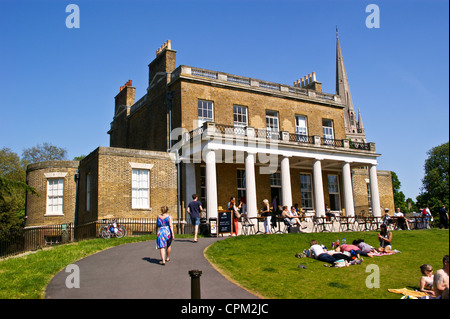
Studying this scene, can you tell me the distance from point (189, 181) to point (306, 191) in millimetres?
10116

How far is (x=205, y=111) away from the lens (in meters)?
29.5

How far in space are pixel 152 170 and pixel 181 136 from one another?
3.01 m

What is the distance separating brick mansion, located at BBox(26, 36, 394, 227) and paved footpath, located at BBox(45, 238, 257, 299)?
9.83 metres

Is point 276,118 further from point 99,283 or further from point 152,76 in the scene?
point 99,283

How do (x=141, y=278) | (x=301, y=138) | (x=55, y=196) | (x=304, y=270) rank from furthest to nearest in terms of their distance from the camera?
1. (x=301, y=138)
2. (x=55, y=196)
3. (x=304, y=270)
4. (x=141, y=278)

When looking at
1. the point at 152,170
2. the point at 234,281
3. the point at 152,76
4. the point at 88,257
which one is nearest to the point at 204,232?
the point at 152,170

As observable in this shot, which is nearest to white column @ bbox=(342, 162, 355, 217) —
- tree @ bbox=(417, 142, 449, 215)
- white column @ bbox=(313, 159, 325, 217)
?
white column @ bbox=(313, 159, 325, 217)

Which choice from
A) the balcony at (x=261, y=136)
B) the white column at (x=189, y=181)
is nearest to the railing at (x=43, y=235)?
the white column at (x=189, y=181)

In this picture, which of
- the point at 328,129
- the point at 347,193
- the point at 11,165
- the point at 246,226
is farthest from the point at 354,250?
the point at 11,165

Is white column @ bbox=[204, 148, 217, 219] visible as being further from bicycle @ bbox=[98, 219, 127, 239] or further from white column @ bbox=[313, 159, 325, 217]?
white column @ bbox=[313, 159, 325, 217]

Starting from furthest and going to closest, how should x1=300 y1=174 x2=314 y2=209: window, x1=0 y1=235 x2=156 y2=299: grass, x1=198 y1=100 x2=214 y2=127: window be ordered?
x1=300 y1=174 x2=314 y2=209: window, x1=198 y1=100 x2=214 y2=127: window, x1=0 y1=235 x2=156 y2=299: grass

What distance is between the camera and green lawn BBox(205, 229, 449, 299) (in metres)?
10.6

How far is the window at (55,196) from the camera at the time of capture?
2719 cm

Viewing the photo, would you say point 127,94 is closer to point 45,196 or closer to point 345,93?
point 45,196
